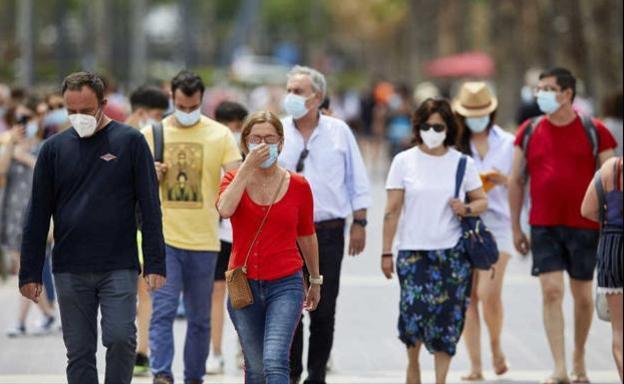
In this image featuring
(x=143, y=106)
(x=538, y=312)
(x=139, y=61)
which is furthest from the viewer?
(x=139, y=61)

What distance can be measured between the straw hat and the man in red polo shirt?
59 cm

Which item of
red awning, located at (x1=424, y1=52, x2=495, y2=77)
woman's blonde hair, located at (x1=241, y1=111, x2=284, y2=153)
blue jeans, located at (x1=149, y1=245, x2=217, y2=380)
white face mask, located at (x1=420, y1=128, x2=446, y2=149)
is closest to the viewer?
woman's blonde hair, located at (x1=241, y1=111, x2=284, y2=153)

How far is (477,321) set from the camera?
11.1 m

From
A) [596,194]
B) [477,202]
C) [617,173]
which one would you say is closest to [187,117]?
[477,202]

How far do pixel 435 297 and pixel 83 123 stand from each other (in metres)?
2.91

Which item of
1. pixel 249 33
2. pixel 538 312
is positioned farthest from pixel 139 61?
pixel 249 33

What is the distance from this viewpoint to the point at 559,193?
10.6 meters

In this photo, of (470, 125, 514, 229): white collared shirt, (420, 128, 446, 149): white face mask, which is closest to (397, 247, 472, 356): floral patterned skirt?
(420, 128, 446, 149): white face mask

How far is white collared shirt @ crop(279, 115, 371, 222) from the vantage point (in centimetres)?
1005

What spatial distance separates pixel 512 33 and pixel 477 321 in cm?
3082

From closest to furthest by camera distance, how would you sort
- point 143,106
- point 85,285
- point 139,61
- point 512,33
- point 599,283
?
point 85,285 < point 599,283 < point 143,106 < point 512,33 < point 139,61

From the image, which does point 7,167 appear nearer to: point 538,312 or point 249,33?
point 538,312

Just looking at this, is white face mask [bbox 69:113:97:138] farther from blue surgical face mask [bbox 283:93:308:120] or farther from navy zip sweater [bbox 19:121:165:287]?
blue surgical face mask [bbox 283:93:308:120]

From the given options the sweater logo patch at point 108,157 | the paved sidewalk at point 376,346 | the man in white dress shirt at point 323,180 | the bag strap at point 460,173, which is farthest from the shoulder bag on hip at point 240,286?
the paved sidewalk at point 376,346
